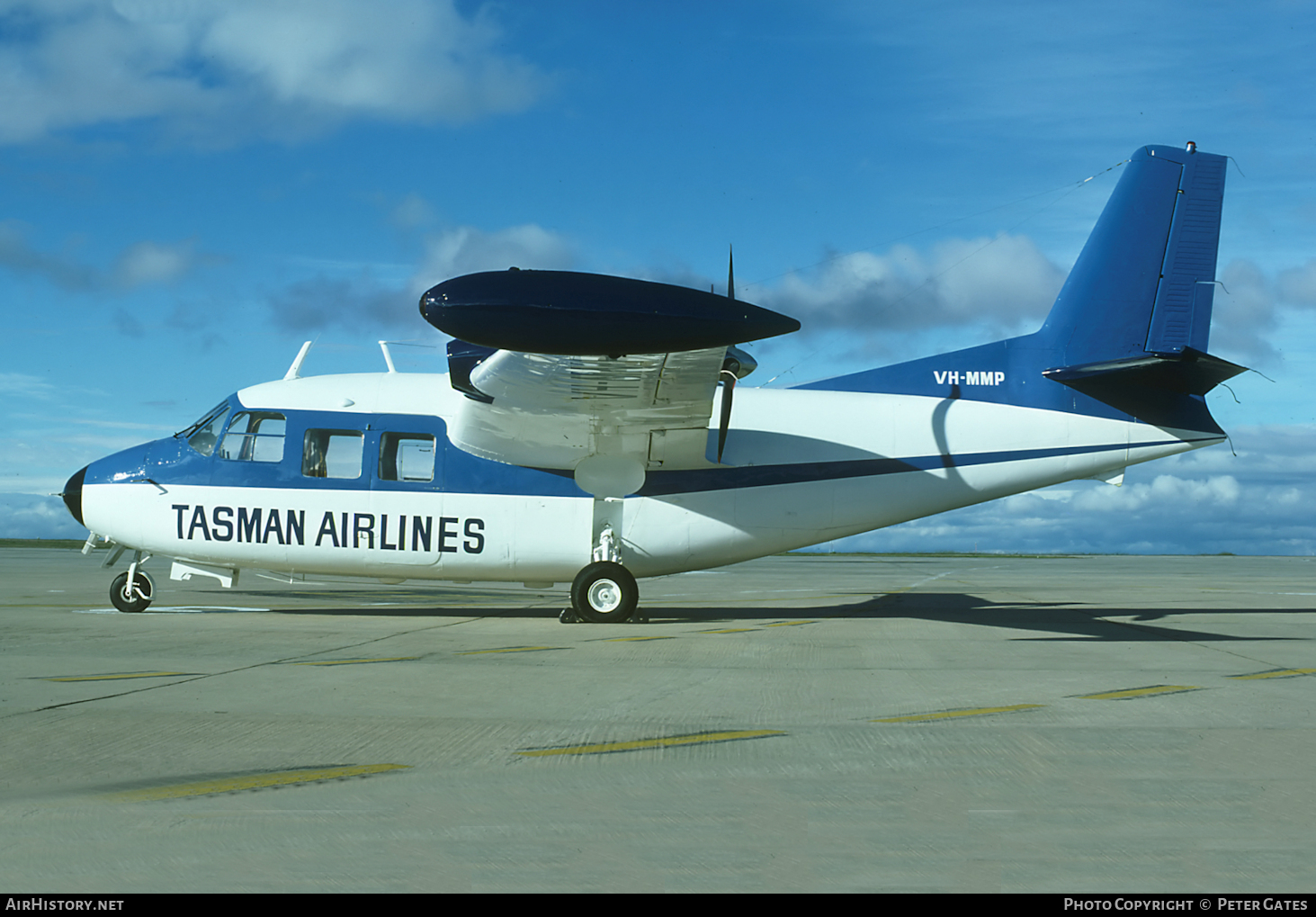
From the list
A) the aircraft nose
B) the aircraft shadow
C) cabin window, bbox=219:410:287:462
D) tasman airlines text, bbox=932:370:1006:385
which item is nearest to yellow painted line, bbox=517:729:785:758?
the aircraft shadow

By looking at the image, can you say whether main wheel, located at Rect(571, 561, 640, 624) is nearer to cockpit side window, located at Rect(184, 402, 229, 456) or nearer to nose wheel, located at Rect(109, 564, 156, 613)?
cockpit side window, located at Rect(184, 402, 229, 456)

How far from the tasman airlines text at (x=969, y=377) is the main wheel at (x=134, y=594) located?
1191 centimetres

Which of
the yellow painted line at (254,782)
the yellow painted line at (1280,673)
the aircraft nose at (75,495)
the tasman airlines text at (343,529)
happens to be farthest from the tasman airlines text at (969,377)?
the aircraft nose at (75,495)

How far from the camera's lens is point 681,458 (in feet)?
45.7

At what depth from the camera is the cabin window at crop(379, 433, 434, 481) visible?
14.0 metres

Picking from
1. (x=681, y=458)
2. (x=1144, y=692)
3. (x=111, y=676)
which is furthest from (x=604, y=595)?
(x=1144, y=692)

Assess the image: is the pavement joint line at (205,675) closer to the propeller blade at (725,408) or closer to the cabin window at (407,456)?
the cabin window at (407,456)

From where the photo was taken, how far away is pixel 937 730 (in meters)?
6.42

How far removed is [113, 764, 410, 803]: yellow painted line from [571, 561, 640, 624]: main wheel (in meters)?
8.23

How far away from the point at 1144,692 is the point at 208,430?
1246cm

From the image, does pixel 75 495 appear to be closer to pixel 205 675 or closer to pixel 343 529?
pixel 343 529

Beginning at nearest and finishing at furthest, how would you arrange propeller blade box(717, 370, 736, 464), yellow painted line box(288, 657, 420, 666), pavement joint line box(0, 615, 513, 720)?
pavement joint line box(0, 615, 513, 720), yellow painted line box(288, 657, 420, 666), propeller blade box(717, 370, 736, 464)

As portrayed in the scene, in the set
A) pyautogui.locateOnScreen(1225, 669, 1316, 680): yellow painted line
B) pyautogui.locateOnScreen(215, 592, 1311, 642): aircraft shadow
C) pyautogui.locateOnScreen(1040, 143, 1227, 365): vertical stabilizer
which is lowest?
pyautogui.locateOnScreen(1225, 669, 1316, 680): yellow painted line
